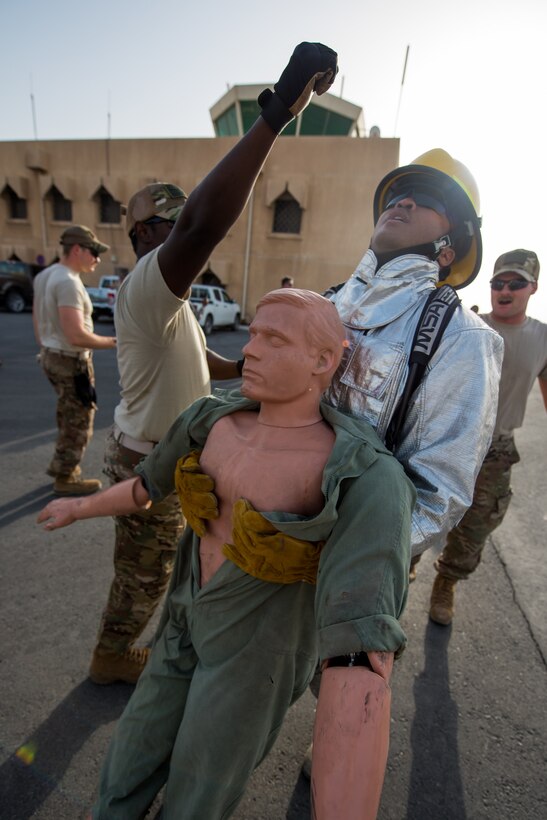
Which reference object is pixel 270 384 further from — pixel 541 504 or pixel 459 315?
pixel 541 504

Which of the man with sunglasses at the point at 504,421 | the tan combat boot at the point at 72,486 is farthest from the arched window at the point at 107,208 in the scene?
the man with sunglasses at the point at 504,421

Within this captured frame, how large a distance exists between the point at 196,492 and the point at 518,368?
8.42 ft

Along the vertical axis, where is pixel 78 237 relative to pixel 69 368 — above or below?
above

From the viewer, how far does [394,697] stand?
2367 mm

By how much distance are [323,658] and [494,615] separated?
2777 mm

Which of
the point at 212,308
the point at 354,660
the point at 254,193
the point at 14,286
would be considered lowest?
the point at 212,308

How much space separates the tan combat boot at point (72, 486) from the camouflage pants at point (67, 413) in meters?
0.05

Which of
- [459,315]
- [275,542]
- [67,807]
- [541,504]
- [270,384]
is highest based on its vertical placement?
[459,315]

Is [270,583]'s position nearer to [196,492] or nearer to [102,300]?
[196,492]

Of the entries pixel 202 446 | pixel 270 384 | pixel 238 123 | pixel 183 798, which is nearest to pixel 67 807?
pixel 183 798

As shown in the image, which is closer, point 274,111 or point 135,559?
point 274,111

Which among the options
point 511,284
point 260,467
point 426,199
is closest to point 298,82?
point 426,199

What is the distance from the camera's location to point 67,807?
68.8 inches

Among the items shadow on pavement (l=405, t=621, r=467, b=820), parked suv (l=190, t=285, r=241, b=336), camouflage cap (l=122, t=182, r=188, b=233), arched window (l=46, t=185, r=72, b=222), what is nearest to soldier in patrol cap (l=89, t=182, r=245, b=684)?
camouflage cap (l=122, t=182, r=188, b=233)
